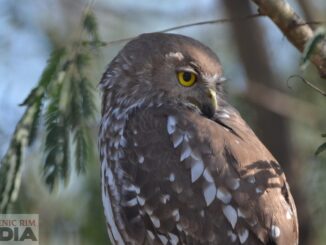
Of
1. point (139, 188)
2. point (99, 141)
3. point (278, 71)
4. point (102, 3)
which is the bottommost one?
point (139, 188)

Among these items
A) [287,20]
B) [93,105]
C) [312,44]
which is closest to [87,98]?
[93,105]

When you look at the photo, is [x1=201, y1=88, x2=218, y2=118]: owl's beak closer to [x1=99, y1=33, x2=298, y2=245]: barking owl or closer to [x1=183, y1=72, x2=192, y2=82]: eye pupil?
[x1=99, y1=33, x2=298, y2=245]: barking owl

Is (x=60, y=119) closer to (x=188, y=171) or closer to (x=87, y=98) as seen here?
(x=87, y=98)

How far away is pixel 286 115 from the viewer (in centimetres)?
757

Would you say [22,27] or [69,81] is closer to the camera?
[69,81]

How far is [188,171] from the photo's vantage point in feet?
14.8

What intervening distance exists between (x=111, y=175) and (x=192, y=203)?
512 millimetres

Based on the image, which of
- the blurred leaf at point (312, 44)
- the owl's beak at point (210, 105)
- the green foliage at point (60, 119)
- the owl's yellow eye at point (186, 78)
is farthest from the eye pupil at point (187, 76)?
the blurred leaf at point (312, 44)

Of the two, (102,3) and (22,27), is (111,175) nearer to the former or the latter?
(22,27)

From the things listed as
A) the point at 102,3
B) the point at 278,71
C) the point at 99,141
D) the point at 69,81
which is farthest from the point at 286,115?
the point at 69,81

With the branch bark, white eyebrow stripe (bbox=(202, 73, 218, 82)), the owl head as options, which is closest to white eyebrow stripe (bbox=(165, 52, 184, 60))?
the owl head

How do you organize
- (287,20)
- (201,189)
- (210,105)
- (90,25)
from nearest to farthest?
(287,20) → (201,189) → (90,25) → (210,105)

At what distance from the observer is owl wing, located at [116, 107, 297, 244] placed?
14.4 ft

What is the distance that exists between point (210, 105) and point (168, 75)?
338mm
